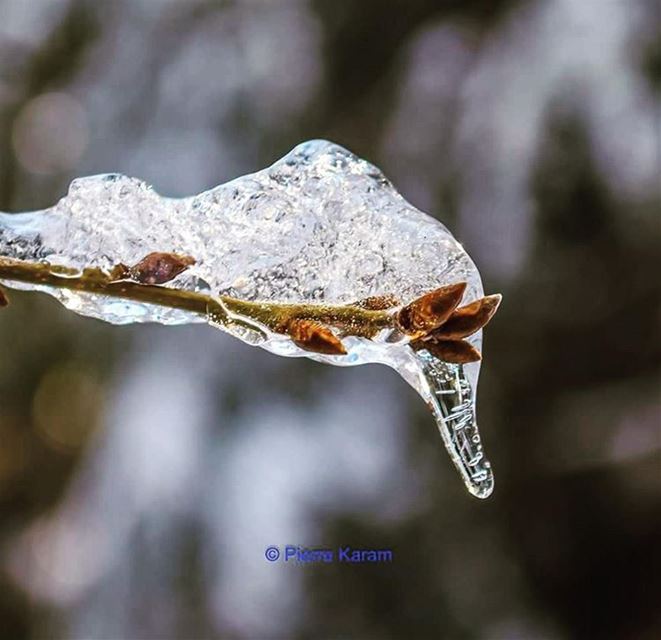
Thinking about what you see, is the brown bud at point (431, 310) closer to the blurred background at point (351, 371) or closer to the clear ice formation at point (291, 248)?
the clear ice formation at point (291, 248)

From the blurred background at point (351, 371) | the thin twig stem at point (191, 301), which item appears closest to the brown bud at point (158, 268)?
the thin twig stem at point (191, 301)

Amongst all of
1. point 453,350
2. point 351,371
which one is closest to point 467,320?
point 453,350

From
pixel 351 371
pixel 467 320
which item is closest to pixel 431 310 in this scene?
pixel 467 320

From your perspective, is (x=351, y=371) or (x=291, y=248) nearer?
(x=291, y=248)

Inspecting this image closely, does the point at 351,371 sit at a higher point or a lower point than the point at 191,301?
higher

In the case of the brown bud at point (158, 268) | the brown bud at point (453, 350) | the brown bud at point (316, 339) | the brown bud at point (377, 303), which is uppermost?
the brown bud at point (158, 268)

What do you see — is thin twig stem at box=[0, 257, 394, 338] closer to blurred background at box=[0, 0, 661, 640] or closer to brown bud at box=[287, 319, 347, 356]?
brown bud at box=[287, 319, 347, 356]

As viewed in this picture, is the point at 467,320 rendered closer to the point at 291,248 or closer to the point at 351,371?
the point at 291,248
